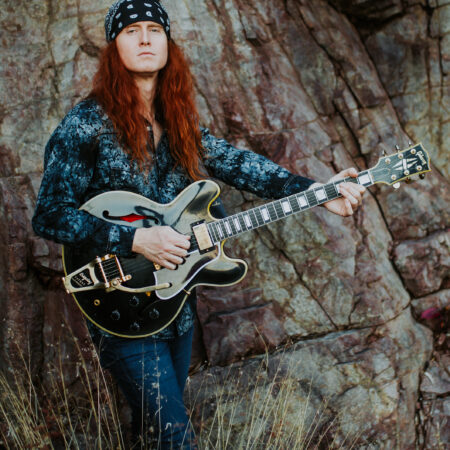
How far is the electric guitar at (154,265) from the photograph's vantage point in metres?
2.16

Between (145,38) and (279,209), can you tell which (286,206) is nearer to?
(279,209)

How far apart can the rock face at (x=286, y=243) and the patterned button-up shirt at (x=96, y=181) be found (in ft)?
3.61

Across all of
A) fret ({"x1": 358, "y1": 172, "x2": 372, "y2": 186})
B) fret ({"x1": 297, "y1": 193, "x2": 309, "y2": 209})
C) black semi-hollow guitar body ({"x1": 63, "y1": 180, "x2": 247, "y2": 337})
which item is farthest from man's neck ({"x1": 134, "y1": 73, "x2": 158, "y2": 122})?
fret ({"x1": 358, "y1": 172, "x2": 372, "y2": 186})

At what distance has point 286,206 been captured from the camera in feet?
7.89

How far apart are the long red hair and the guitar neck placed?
1.08ft

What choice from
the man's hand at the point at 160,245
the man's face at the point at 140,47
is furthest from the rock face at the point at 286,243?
the man's hand at the point at 160,245

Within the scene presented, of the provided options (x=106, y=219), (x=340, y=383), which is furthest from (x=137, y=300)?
(x=340, y=383)

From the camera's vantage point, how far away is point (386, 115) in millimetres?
3900

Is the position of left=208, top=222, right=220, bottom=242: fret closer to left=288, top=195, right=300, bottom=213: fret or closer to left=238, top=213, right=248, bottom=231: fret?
left=238, top=213, right=248, bottom=231: fret

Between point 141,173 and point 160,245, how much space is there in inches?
15.3

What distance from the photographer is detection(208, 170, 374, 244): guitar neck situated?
7.72ft

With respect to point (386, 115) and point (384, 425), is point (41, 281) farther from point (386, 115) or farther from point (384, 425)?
point (386, 115)

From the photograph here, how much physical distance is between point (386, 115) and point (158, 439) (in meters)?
2.96

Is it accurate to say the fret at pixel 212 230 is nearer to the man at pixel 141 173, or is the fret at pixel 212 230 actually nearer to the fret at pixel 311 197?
the man at pixel 141 173
